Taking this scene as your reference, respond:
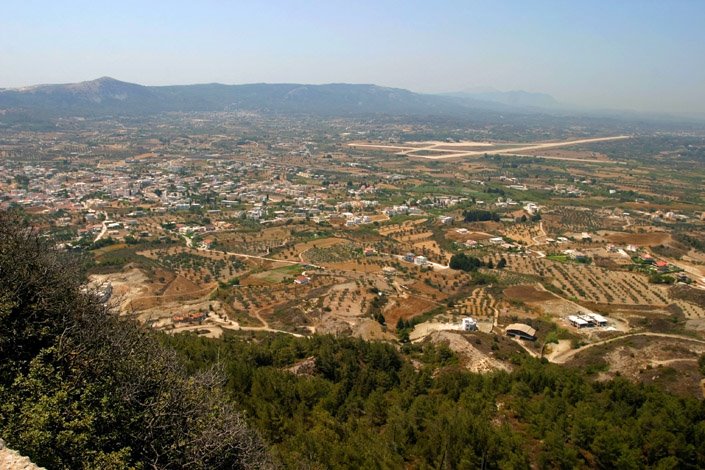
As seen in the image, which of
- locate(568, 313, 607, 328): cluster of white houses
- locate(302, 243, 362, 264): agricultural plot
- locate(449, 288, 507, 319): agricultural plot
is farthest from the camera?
locate(302, 243, 362, 264): agricultural plot

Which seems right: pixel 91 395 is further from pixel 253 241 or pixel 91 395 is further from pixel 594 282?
pixel 253 241

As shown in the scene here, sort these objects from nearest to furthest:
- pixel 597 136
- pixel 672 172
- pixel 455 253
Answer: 1. pixel 455 253
2. pixel 672 172
3. pixel 597 136

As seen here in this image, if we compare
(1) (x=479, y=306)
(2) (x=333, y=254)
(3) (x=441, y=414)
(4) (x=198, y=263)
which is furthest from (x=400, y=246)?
(3) (x=441, y=414)

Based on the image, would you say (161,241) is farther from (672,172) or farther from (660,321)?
(672,172)

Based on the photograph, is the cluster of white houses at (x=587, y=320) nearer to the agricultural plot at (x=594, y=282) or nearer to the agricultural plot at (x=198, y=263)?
the agricultural plot at (x=594, y=282)

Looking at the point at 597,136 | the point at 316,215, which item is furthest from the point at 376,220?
the point at 597,136

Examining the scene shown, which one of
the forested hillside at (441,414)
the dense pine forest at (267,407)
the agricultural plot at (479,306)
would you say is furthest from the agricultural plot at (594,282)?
the dense pine forest at (267,407)

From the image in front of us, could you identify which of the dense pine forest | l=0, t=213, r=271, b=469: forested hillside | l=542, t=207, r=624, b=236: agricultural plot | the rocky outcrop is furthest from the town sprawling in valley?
the rocky outcrop

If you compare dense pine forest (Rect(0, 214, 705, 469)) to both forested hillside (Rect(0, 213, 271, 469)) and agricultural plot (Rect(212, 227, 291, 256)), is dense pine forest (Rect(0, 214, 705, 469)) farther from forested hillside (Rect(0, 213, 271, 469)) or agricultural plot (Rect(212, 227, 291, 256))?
agricultural plot (Rect(212, 227, 291, 256))
